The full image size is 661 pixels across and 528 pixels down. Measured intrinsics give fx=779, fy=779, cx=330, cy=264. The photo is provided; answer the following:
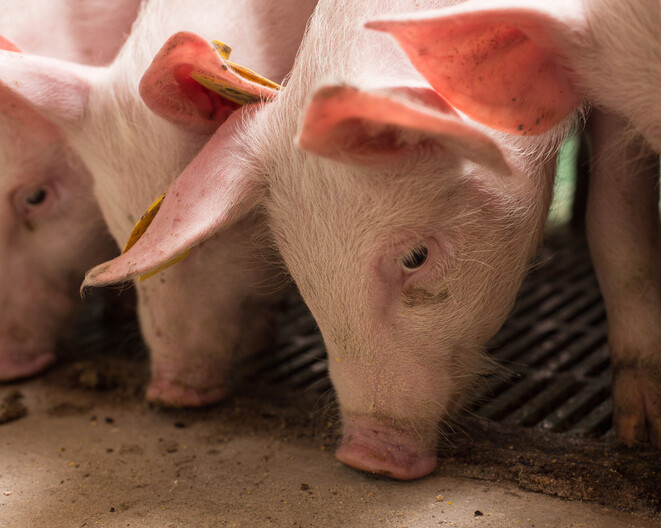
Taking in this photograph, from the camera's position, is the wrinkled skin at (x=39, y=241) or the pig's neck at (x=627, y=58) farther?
the wrinkled skin at (x=39, y=241)

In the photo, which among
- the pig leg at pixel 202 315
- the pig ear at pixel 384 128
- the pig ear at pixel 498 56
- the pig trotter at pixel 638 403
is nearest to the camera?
the pig ear at pixel 384 128

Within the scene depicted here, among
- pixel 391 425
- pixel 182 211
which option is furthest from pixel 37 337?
pixel 391 425

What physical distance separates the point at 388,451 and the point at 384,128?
2.54 ft

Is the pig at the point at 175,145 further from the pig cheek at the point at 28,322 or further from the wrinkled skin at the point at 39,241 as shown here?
the pig cheek at the point at 28,322

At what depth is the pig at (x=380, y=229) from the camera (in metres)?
1.62

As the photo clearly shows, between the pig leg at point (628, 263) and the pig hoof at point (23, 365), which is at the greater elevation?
the pig leg at point (628, 263)

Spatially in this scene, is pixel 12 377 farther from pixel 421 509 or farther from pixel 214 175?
pixel 421 509

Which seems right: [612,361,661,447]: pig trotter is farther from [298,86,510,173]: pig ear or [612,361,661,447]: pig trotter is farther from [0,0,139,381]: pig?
[0,0,139,381]: pig

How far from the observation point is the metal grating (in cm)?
226

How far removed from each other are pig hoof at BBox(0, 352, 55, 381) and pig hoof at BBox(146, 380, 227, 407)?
0.53 meters

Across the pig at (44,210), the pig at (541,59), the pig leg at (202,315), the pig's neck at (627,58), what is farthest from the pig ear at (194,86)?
the pig's neck at (627,58)

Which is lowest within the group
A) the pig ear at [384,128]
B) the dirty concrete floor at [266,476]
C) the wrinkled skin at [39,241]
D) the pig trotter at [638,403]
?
the dirty concrete floor at [266,476]

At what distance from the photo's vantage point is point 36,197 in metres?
2.49

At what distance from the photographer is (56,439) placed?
2176mm
